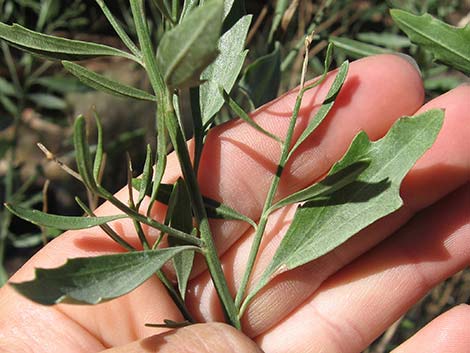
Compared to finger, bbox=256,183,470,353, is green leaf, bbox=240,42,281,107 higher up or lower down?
higher up

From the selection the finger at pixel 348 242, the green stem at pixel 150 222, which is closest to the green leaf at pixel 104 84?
the green stem at pixel 150 222

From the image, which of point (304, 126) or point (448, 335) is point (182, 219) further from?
point (448, 335)

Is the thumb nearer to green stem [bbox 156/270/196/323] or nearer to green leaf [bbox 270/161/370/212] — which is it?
green stem [bbox 156/270/196/323]

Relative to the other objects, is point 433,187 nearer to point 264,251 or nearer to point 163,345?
point 264,251

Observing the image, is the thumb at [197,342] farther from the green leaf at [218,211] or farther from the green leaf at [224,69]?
the green leaf at [224,69]

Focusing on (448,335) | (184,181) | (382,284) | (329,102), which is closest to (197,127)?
(184,181)

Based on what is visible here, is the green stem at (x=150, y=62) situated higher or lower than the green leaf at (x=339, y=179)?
higher

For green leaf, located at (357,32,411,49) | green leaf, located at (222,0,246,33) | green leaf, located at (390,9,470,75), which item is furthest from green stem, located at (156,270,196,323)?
green leaf, located at (357,32,411,49)

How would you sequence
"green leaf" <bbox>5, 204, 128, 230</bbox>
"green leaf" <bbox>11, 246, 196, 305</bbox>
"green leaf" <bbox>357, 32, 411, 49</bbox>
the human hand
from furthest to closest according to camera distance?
"green leaf" <bbox>357, 32, 411, 49</bbox>, the human hand, "green leaf" <bbox>5, 204, 128, 230</bbox>, "green leaf" <bbox>11, 246, 196, 305</bbox>
